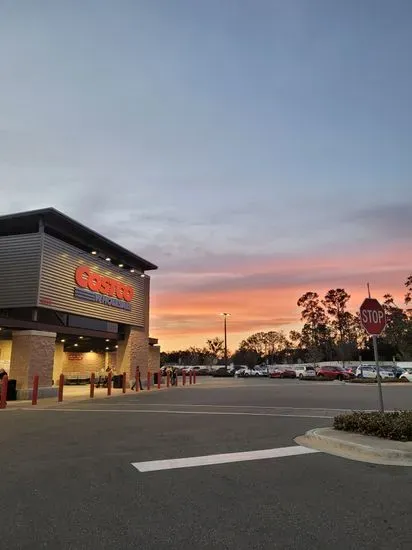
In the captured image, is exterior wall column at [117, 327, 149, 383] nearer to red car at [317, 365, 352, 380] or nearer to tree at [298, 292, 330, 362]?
red car at [317, 365, 352, 380]

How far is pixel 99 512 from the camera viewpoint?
552cm

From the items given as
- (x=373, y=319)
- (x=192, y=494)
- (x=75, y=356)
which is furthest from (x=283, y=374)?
(x=192, y=494)

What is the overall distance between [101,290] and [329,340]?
8077 cm

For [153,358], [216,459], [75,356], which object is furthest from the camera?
[153,358]

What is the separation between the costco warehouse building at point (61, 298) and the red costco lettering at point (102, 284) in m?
0.06

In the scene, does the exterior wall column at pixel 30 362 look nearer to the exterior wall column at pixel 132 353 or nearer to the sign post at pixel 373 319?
the exterior wall column at pixel 132 353

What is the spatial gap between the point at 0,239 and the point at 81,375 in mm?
16008

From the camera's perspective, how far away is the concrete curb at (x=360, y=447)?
26.2ft

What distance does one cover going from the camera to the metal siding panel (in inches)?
1022

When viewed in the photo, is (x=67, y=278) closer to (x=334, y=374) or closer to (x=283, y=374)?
(x=334, y=374)

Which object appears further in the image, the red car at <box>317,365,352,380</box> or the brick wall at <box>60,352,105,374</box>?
the red car at <box>317,365,352,380</box>

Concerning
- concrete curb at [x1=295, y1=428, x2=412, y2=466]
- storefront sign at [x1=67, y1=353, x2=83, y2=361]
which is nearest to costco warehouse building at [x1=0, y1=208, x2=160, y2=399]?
storefront sign at [x1=67, y1=353, x2=83, y2=361]

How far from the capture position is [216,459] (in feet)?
27.5

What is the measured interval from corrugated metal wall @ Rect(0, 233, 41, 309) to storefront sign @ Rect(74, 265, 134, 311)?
11.6ft
